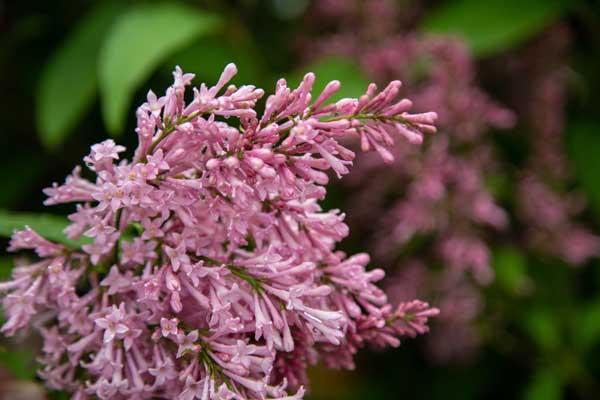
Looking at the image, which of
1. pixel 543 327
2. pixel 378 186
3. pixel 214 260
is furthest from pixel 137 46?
pixel 543 327

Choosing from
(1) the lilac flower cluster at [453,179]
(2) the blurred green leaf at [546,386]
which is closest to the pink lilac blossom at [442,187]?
(1) the lilac flower cluster at [453,179]

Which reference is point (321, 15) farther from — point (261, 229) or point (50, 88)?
point (261, 229)

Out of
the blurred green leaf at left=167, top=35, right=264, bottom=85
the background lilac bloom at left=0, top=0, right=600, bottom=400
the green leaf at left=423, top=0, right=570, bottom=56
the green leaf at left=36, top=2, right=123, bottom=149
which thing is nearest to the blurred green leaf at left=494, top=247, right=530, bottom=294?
the background lilac bloom at left=0, top=0, right=600, bottom=400

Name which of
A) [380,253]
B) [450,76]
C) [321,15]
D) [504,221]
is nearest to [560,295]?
[504,221]

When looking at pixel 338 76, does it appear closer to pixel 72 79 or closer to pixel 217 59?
pixel 217 59

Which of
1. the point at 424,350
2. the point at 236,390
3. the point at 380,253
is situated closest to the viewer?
the point at 236,390

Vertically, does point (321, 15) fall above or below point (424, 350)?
above

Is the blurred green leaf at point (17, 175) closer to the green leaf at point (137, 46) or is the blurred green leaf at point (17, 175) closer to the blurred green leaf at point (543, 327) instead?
the green leaf at point (137, 46)
